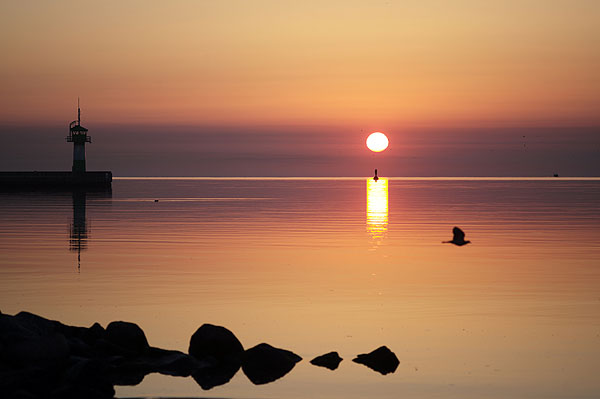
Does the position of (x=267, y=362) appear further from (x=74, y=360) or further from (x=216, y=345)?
(x=74, y=360)

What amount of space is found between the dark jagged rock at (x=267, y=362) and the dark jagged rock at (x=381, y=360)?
1.52 metres

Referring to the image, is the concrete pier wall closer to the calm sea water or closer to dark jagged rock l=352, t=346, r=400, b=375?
the calm sea water

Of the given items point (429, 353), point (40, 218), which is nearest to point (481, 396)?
point (429, 353)

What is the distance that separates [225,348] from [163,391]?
2577 mm

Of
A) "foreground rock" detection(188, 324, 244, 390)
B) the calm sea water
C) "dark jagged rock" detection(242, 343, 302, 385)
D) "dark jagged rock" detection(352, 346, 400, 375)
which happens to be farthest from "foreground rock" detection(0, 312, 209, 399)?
"dark jagged rock" detection(352, 346, 400, 375)

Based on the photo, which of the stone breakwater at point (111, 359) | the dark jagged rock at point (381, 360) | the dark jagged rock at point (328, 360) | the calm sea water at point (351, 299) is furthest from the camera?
the dark jagged rock at point (328, 360)

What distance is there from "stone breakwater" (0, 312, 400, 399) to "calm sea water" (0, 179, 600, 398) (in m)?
0.43

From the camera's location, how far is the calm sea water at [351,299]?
18.2 meters

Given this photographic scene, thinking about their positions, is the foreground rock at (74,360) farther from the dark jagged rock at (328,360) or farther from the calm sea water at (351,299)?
the dark jagged rock at (328,360)

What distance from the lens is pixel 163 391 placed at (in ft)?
55.9

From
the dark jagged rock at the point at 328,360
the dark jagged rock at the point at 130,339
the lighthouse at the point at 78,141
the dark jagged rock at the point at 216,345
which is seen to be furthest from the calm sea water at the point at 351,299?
the lighthouse at the point at 78,141

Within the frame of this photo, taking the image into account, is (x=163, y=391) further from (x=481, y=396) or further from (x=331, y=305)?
(x=331, y=305)

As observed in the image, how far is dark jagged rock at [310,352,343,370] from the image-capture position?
19.1 meters

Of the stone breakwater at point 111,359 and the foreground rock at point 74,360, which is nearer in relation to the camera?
the foreground rock at point 74,360
